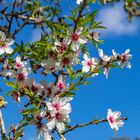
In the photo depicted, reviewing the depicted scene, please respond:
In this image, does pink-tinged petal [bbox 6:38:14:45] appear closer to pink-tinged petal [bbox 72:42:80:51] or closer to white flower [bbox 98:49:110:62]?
pink-tinged petal [bbox 72:42:80:51]

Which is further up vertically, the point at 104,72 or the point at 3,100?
the point at 3,100

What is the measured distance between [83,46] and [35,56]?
629 millimetres

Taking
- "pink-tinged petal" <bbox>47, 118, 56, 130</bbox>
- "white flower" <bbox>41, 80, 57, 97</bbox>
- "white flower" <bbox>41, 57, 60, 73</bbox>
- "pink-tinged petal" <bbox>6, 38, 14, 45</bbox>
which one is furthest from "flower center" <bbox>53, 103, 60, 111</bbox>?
"pink-tinged petal" <bbox>6, 38, 14, 45</bbox>

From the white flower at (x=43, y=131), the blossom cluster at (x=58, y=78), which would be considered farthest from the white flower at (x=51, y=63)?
the white flower at (x=43, y=131)

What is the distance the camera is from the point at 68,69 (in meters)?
5.61

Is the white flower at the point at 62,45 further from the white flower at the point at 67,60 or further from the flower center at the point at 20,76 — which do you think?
the flower center at the point at 20,76

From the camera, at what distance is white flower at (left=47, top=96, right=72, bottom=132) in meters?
5.16

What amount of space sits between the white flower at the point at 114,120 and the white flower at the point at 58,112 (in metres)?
0.72

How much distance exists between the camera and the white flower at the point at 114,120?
227 inches

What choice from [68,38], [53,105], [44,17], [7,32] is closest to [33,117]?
[53,105]

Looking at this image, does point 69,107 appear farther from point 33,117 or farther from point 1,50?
point 1,50

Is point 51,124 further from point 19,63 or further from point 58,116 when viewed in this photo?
point 19,63

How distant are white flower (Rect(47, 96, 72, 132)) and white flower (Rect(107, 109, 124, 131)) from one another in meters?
0.72

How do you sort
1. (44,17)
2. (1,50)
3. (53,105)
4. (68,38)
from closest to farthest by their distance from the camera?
(53,105), (68,38), (1,50), (44,17)
